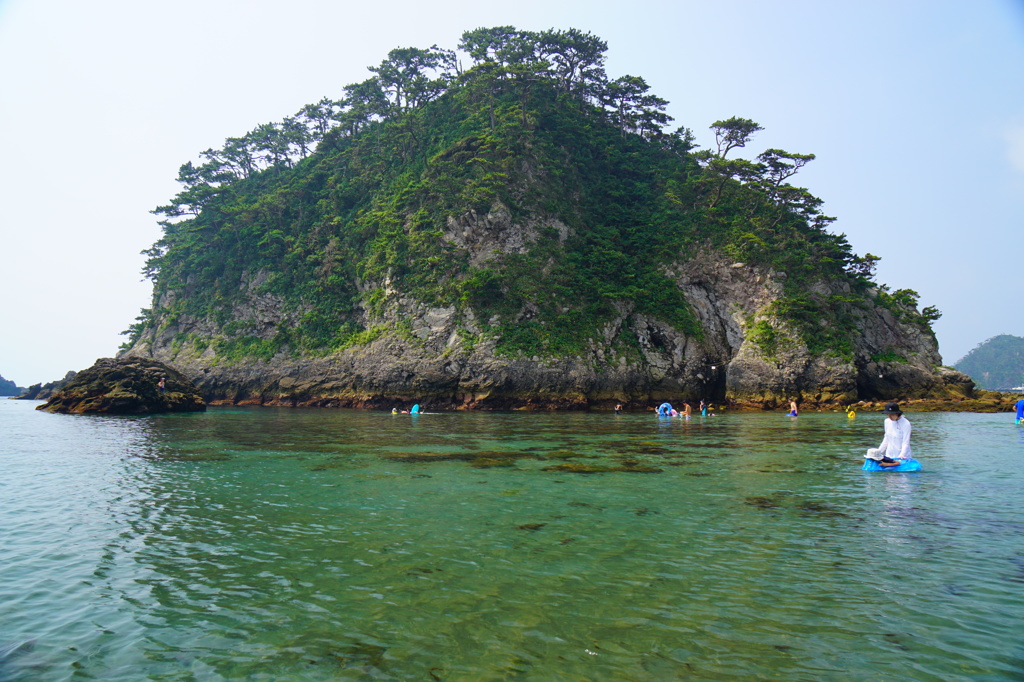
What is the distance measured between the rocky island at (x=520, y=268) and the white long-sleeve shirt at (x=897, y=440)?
3374 cm

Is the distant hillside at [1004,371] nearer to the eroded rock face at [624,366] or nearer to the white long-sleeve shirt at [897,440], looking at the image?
the eroded rock face at [624,366]

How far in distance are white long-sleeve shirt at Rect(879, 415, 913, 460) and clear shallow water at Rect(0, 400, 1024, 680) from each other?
0.88 meters

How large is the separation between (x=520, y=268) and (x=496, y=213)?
7.35 metres

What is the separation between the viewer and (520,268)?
55.7 m

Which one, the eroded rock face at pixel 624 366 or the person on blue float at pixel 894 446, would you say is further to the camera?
the eroded rock face at pixel 624 366

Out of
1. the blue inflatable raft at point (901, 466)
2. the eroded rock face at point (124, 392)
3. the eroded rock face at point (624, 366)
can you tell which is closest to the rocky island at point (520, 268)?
the eroded rock face at point (624, 366)

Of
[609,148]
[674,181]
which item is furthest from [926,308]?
[609,148]

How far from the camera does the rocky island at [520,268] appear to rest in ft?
165

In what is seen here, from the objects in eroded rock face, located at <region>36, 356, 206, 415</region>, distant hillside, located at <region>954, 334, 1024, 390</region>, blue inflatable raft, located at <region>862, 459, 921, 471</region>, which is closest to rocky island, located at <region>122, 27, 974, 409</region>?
eroded rock face, located at <region>36, 356, 206, 415</region>

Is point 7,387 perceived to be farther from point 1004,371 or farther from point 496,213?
point 1004,371

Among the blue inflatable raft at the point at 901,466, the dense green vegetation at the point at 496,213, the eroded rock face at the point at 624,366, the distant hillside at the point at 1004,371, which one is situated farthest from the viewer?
the distant hillside at the point at 1004,371

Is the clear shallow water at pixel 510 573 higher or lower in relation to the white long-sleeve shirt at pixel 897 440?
lower

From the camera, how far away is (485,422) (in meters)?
35.5

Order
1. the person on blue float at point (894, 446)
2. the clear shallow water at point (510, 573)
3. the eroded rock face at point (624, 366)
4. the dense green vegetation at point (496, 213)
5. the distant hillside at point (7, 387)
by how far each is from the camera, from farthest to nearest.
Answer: the distant hillside at point (7, 387) → the dense green vegetation at point (496, 213) → the eroded rock face at point (624, 366) → the person on blue float at point (894, 446) → the clear shallow water at point (510, 573)
